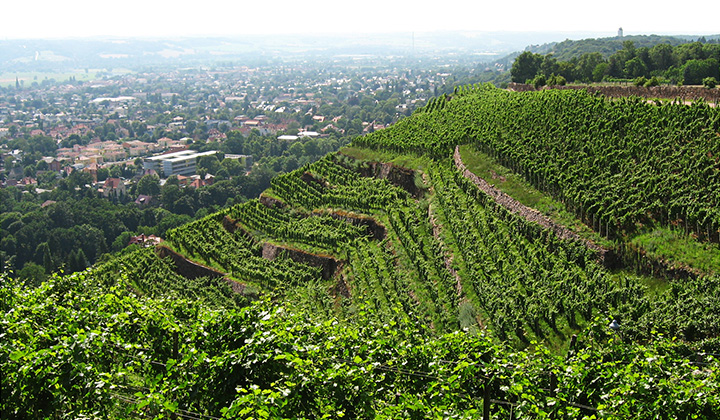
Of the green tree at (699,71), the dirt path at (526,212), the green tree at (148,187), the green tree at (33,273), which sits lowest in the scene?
the green tree at (33,273)

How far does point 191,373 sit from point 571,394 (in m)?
6.92

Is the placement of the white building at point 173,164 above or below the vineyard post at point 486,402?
below

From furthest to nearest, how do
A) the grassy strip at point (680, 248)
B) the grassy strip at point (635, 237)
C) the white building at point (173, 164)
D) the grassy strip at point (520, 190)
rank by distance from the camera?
the white building at point (173, 164) < the grassy strip at point (520, 190) < the grassy strip at point (635, 237) < the grassy strip at point (680, 248)

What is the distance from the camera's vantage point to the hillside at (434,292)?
11.2 metres

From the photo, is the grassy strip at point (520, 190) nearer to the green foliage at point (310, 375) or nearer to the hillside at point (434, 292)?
the hillside at point (434, 292)

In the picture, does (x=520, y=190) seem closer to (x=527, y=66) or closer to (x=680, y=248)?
(x=680, y=248)

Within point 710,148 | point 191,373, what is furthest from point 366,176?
point 191,373

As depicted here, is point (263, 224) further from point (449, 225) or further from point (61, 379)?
point (61, 379)

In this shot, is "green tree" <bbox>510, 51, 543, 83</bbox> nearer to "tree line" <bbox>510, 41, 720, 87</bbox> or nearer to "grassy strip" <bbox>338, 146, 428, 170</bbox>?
"tree line" <bbox>510, 41, 720, 87</bbox>

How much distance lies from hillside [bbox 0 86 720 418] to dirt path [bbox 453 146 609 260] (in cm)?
8

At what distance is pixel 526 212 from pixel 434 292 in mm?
5494

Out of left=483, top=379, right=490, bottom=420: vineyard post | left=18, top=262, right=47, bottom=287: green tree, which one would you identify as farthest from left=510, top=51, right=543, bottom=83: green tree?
left=483, top=379, right=490, bottom=420: vineyard post

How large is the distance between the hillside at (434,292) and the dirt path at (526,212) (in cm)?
8

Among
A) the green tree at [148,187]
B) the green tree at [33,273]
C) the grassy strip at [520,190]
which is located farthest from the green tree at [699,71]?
the green tree at [148,187]
